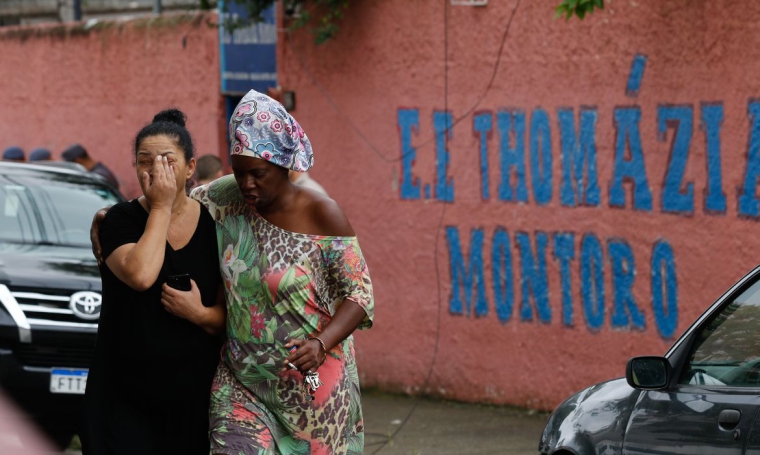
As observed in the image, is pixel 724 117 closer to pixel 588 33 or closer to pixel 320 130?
pixel 588 33

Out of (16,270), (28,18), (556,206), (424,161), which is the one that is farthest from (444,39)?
(28,18)

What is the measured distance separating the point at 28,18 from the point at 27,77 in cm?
427

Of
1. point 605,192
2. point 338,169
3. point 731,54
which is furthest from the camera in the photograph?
point 338,169

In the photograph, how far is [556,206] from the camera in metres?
9.34

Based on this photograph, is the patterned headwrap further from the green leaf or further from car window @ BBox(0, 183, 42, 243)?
car window @ BBox(0, 183, 42, 243)

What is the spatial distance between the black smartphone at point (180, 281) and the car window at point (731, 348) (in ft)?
5.85

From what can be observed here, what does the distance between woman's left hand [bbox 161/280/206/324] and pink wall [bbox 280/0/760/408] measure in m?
4.64

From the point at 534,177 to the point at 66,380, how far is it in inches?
142

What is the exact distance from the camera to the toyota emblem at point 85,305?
8164 millimetres

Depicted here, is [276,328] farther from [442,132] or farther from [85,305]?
[442,132]

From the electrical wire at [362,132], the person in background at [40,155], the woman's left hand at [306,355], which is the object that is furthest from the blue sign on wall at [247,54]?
the woman's left hand at [306,355]

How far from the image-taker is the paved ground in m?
8.70

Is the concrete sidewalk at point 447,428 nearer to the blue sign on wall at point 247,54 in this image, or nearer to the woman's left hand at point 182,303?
the blue sign on wall at point 247,54

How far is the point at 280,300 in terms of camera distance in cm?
458
